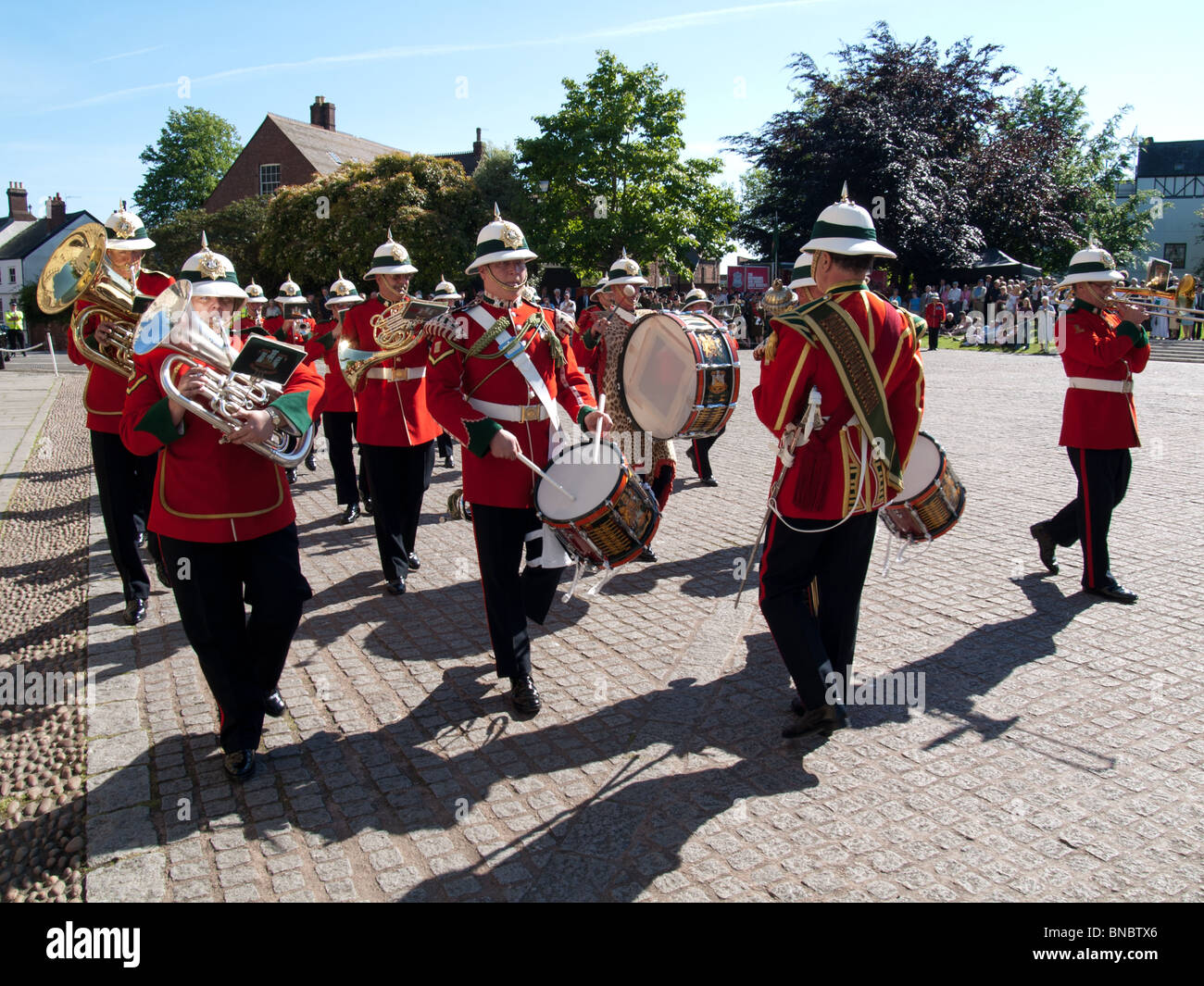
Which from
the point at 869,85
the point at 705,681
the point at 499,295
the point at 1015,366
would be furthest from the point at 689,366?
the point at 869,85

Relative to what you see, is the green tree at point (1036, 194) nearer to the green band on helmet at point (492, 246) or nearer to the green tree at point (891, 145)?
the green tree at point (891, 145)

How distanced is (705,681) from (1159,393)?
14.8 metres

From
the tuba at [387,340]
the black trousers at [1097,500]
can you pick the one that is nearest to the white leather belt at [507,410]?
the tuba at [387,340]

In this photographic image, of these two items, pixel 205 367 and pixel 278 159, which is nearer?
pixel 205 367

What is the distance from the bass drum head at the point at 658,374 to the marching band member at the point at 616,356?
0.86 meters

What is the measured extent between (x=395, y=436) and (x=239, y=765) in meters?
3.21

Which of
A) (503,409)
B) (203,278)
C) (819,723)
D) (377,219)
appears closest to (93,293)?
(203,278)

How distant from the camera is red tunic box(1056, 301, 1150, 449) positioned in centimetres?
637

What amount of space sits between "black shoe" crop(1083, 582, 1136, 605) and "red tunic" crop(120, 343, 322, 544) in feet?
16.8

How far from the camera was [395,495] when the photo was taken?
7.07 metres

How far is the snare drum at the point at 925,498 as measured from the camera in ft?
17.9

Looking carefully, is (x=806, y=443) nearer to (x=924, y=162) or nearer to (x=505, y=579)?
(x=505, y=579)

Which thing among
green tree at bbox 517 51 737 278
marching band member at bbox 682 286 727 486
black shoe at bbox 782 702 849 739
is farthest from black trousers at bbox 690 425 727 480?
green tree at bbox 517 51 737 278

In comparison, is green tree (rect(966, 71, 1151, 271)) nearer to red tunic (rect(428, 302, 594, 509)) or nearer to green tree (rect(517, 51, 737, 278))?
green tree (rect(517, 51, 737, 278))
